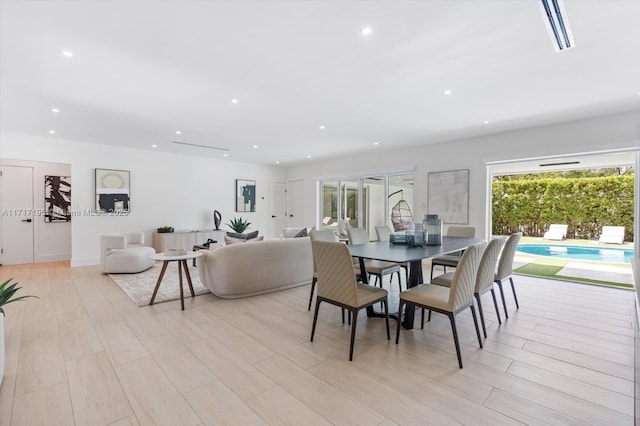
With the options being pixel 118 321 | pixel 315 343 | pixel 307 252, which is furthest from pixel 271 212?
pixel 315 343

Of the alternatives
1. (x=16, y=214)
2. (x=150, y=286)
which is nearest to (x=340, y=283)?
(x=150, y=286)

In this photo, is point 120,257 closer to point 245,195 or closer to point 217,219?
point 217,219

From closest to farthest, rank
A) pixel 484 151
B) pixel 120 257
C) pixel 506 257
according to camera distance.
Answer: pixel 506 257
pixel 120 257
pixel 484 151

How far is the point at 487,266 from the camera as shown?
2639mm

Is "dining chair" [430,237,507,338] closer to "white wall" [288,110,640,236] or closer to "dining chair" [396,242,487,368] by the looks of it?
"dining chair" [396,242,487,368]

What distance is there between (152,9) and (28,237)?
6824mm

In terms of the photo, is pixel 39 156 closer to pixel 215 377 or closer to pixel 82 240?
pixel 82 240

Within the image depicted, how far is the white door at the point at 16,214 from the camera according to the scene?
5.96m

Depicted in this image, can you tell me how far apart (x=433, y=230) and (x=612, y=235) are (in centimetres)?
685

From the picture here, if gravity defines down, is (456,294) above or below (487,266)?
below

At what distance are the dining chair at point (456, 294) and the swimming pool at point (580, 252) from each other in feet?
20.5

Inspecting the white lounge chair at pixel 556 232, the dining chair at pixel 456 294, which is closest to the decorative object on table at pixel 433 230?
the dining chair at pixel 456 294

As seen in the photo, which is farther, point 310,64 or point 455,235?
point 455,235

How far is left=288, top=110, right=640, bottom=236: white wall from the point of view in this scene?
4.19 m
